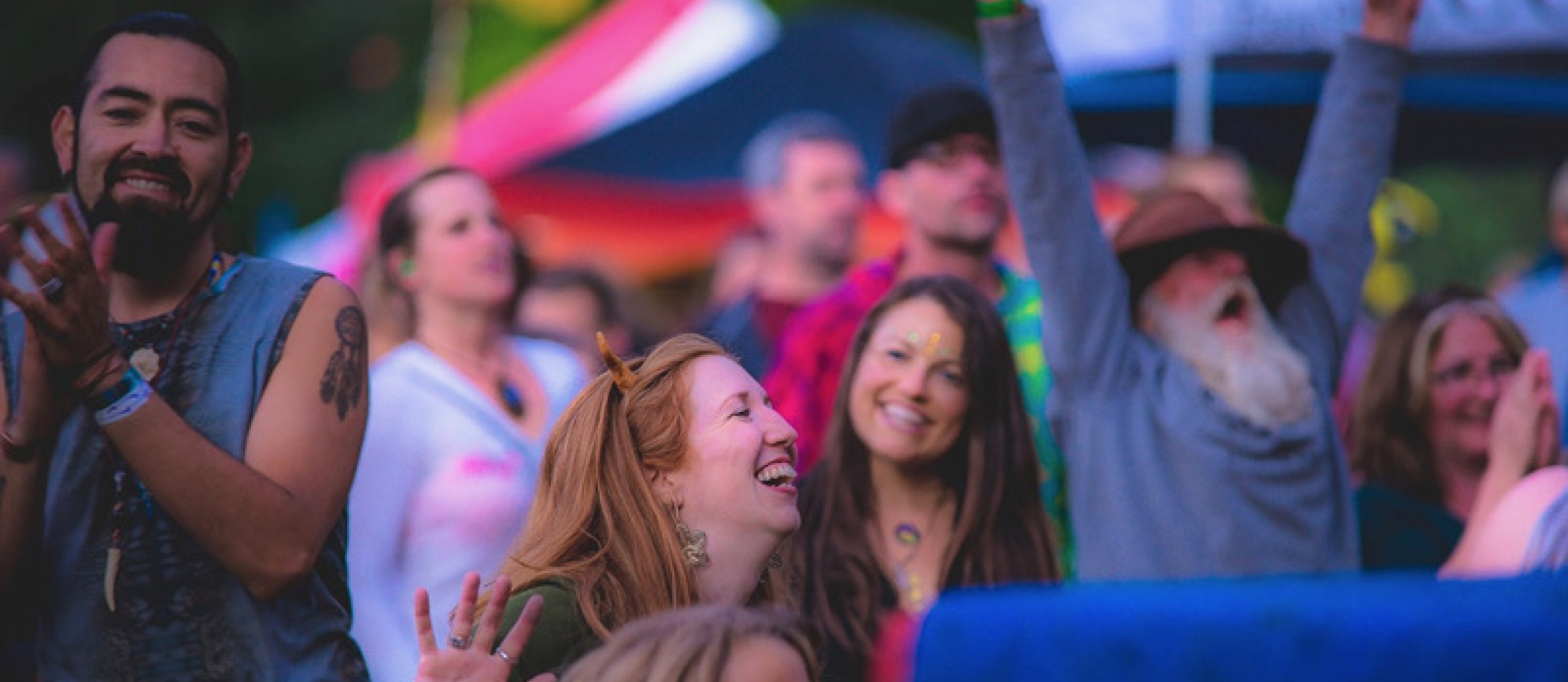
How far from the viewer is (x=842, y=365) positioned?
5.16m

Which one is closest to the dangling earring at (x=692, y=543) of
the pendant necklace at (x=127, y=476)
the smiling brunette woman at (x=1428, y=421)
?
the pendant necklace at (x=127, y=476)

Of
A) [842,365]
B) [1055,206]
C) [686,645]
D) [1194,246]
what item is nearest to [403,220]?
[842,365]

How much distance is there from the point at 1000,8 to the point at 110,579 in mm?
2289

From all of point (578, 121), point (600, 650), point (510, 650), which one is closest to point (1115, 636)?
point (600, 650)

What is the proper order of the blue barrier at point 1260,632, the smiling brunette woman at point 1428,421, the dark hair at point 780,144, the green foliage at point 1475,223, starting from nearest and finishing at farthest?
the blue barrier at point 1260,632
the smiling brunette woman at point 1428,421
the dark hair at point 780,144
the green foliage at point 1475,223

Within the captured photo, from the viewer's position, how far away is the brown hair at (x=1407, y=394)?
553cm

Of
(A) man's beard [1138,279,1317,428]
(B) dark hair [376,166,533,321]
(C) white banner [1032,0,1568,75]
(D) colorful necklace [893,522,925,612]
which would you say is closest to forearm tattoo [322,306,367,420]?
(D) colorful necklace [893,522,925,612]

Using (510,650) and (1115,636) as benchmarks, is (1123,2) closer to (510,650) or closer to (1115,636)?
(510,650)

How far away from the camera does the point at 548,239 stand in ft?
45.3

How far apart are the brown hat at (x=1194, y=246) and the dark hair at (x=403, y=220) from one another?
1.79 meters

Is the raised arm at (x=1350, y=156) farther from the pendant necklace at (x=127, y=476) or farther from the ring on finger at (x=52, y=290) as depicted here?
the ring on finger at (x=52, y=290)

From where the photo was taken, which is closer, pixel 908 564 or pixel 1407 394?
pixel 908 564

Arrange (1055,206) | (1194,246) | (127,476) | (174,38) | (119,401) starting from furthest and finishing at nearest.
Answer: (1194,246) < (1055,206) < (174,38) < (127,476) < (119,401)

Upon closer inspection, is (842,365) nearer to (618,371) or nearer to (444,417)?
(444,417)
